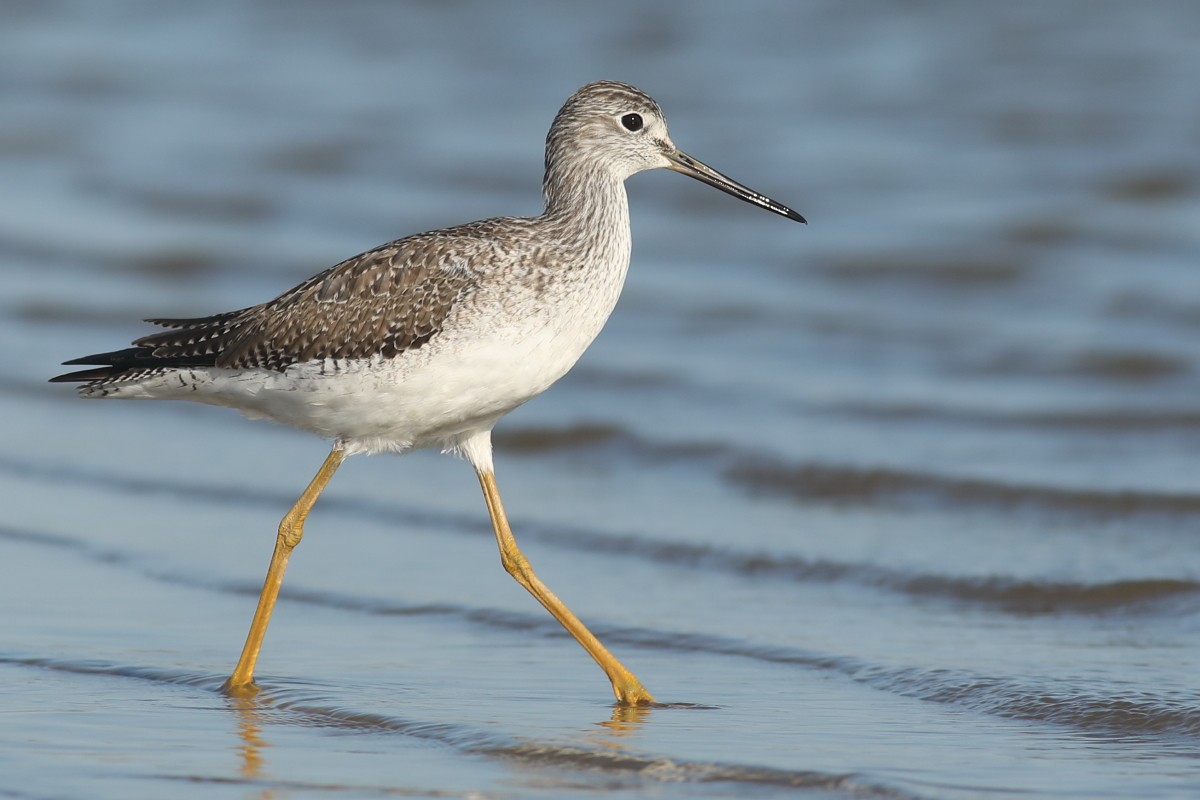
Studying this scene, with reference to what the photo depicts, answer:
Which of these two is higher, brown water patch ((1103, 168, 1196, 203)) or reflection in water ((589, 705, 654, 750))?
brown water patch ((1103, 168, 1196, 203))

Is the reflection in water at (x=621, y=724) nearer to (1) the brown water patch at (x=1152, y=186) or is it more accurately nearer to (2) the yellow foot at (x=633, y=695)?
(2) the yellow foot at (x=633, y=695)

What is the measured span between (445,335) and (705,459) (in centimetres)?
506

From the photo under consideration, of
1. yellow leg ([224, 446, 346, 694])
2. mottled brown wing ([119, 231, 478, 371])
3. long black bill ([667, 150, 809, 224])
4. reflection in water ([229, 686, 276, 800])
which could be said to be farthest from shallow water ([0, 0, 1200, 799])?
long black bill ([667, 150, 809, 224])

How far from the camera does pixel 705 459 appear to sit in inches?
543

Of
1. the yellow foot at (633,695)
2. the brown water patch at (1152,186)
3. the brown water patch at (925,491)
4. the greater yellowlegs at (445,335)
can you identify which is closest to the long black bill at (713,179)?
the greater yellowlegs at (445,335)

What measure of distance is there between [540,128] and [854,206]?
6280mm

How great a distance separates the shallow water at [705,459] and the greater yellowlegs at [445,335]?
952 mm

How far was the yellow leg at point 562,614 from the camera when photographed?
9.01 metres

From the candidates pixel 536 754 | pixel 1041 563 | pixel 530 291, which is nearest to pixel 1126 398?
pixel 1041 563

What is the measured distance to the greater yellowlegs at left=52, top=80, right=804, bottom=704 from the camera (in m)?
8.98

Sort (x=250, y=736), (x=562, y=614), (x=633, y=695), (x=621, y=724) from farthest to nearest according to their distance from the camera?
(x=562, y=614)
(x=633, y=695)
(x=621, y=724)
(x=250, y=736)

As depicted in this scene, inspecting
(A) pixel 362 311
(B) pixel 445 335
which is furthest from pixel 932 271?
(B) pixel 445 335

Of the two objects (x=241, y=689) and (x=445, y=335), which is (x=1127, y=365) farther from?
(x=241, y=689)

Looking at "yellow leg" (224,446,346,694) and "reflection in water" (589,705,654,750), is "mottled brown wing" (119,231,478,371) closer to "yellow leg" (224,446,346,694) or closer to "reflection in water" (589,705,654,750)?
"yellow leg" (224,446,346,694)
